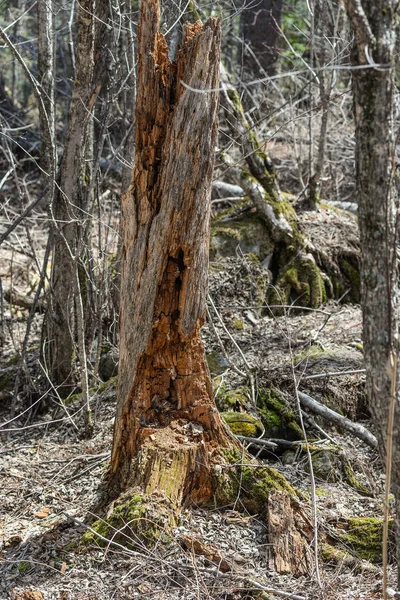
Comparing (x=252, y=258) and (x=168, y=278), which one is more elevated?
(x=252, y=258)

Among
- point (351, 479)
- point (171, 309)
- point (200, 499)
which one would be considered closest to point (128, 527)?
point (200, 499)

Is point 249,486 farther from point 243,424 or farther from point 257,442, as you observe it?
point 243,424

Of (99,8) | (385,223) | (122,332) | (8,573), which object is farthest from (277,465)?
(99,8)

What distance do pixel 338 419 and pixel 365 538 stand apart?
4.51 ft

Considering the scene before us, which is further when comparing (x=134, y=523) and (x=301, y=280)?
(x=301, y=280)

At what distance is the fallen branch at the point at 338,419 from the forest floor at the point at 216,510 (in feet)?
0.33

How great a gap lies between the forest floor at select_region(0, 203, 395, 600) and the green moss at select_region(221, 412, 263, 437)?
216mm

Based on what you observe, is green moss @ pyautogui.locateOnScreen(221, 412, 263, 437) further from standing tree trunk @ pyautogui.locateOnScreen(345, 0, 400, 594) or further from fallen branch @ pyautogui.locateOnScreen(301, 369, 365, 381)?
standing tree trunk @ pyautogui.locateOnScreen(345, 0, 400, 594)

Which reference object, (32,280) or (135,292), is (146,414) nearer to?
(135,292)

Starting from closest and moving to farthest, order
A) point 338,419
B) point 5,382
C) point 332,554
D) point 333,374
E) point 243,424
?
point 332,554, point 243,424, point 338,419, point 333,374, point 5,382

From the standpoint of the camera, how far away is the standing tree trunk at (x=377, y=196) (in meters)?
2.88

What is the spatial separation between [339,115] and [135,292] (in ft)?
27.3

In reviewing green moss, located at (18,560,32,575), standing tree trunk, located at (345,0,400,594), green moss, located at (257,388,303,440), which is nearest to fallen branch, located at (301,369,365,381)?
green moss, located at (257,388,303,440)

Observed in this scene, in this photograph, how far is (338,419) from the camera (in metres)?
5.56
